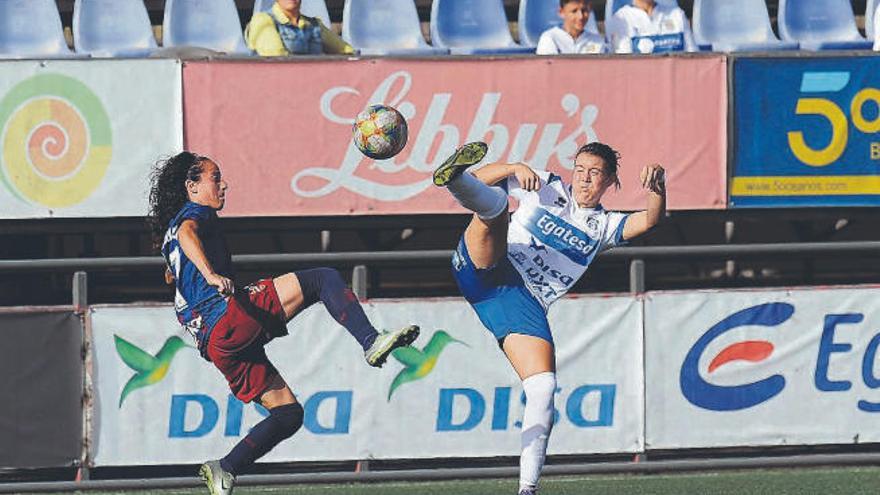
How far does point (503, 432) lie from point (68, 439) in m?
2.55

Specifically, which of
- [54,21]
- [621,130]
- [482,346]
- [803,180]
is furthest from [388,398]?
[54,21]

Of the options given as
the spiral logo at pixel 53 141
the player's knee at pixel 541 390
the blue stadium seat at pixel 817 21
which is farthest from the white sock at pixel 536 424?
the blue stadium seat at pixel 817 21

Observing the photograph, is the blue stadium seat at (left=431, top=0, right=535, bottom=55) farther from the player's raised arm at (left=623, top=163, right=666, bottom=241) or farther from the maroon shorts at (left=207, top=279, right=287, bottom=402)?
the maroon shorts at (left=207, top=279, right=287, bottom=402)

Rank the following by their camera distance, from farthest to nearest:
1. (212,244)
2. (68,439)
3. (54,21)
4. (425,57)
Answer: (54,21), (425,57), (68,439), (212,244)

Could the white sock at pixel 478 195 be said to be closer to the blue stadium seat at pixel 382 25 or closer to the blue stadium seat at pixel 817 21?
the blue stadium seat at pixel 382 25

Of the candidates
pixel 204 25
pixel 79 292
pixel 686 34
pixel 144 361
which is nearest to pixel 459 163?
pixel 144 361

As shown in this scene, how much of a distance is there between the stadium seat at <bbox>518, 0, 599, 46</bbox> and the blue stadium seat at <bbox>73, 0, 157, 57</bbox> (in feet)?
9.00

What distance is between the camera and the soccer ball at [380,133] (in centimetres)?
816

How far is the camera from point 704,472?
11000 mm

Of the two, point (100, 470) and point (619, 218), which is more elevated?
point (619, 218)

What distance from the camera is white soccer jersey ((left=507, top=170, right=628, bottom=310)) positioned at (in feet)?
27.9

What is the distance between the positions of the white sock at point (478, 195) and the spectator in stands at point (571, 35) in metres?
4.63

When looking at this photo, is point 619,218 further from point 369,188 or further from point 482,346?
point 369,188

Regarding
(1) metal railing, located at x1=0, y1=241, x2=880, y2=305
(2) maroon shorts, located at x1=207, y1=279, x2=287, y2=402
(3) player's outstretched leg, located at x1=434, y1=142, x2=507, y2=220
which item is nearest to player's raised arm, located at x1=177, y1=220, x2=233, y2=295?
(2) maroon shorts, located at x1=207, y1=279, x2=287, y2=402
